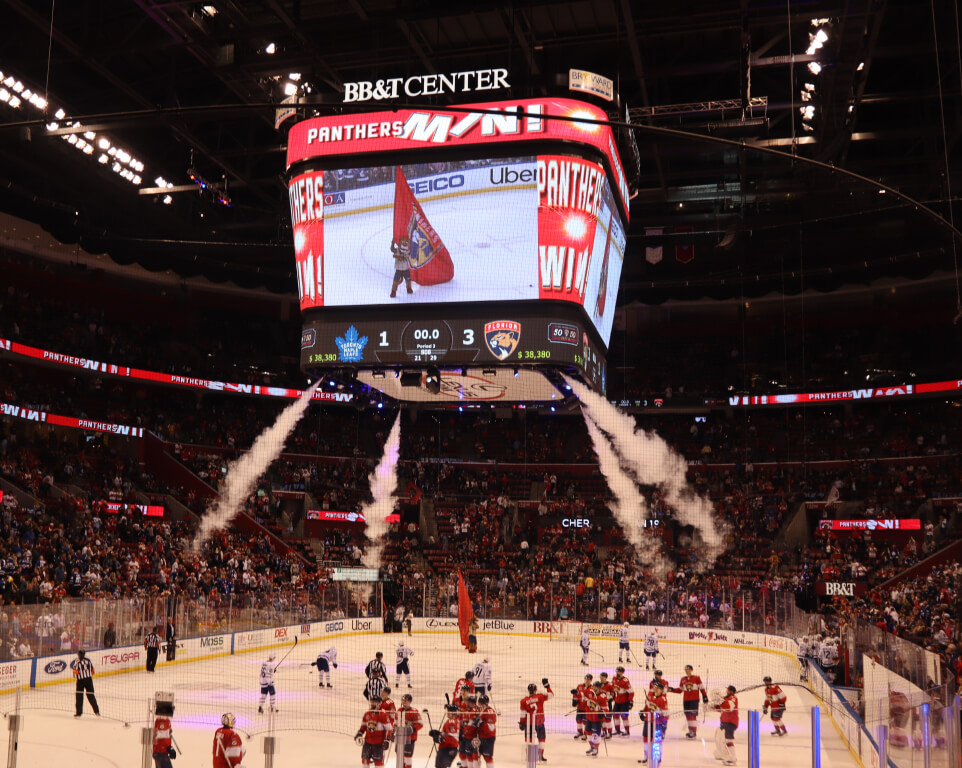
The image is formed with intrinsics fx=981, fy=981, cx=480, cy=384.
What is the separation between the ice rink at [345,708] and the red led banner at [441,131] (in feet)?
42.9

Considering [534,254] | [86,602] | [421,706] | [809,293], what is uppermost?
[809,293]

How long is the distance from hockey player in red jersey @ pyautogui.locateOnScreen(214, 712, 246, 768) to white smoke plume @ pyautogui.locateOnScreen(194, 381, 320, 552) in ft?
83.7

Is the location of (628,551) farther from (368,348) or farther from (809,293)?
(368,348)

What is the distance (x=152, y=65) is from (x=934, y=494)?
32.2 meters

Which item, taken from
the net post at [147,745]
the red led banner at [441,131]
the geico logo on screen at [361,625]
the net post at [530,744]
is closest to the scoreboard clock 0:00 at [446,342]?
the red led banner at [441,131]

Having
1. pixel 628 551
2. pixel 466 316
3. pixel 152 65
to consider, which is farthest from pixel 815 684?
pixel 152 65

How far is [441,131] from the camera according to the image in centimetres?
2409

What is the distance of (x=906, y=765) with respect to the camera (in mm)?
11453

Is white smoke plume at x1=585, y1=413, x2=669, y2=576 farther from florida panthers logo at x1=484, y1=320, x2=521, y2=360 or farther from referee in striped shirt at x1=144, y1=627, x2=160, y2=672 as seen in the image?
referee in striped shirt at x1=144, y1=627, x2=160, y2=672

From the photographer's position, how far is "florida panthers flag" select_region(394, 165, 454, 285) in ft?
78.9

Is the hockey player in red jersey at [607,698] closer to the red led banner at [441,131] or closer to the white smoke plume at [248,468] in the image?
the red led banner at [441,131]

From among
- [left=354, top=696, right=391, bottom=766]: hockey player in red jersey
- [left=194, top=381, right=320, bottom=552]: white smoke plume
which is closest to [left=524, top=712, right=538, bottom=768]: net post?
[left=354, top=696, right=391, bottom=766]: hockey player in red jersey

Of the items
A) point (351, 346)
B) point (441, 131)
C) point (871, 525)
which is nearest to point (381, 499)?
point (871, 525)

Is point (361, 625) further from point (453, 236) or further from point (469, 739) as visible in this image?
point (469, 739)
